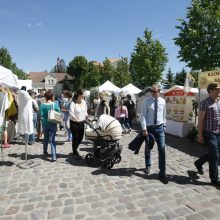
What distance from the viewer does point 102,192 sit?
5.01 metres

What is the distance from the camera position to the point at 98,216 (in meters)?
4.09

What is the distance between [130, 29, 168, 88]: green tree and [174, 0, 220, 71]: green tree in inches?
518

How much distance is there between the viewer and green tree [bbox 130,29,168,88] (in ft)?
108

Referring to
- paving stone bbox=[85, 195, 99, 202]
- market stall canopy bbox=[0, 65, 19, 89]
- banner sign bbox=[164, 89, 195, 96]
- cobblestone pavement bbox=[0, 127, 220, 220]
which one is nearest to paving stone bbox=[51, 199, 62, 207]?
cobblestone pavement bbox=[0, 127, 220, 220]

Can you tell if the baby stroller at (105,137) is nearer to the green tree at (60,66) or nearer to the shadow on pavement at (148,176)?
the shadow on pavement at (148,176)

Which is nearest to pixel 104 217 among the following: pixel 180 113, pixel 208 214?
pixel 208 214

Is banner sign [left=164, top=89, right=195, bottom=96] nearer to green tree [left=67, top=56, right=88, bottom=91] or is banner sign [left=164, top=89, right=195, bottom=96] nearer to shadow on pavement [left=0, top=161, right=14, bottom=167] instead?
shadow on pavement [left=0, top=161, right=14, bottom=167]

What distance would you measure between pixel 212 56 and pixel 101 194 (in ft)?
52.9

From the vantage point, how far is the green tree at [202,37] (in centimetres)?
1847

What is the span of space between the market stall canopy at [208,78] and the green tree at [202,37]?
9251 mm

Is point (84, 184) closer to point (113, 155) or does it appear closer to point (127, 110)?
point (113, 155)

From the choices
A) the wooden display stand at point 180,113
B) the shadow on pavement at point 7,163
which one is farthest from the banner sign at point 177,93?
the shadow on pavement at point 7,163

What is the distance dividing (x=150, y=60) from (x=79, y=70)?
121 feet

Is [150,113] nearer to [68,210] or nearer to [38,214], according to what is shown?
[68,210]
